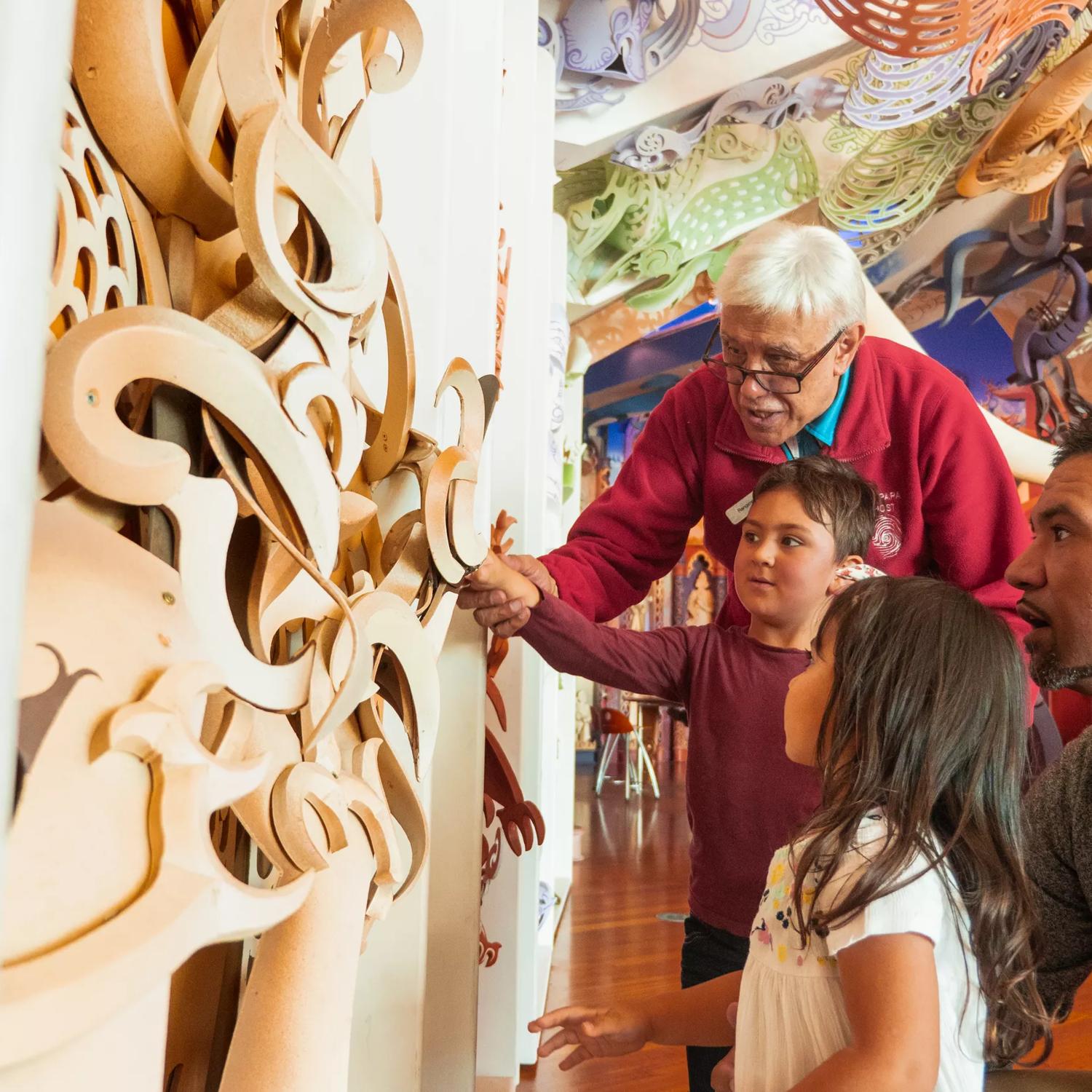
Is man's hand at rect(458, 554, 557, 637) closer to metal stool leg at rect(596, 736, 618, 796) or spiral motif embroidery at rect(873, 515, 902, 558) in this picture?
spiral motif embroidery at rect(873, 515, 902, 558)

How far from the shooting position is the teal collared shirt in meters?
1.71

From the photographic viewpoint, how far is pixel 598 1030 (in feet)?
3.81

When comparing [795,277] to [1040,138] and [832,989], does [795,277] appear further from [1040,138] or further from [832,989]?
[1040,138]

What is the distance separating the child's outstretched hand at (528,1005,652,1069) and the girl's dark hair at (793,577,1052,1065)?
0.29 metres

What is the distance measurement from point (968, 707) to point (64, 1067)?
3.07 ft

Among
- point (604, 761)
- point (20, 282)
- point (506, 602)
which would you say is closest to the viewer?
point (20, 282)

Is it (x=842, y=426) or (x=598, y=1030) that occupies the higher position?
(x=842, y=426)

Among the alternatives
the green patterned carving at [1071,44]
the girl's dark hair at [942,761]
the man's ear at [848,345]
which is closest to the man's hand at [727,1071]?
the girl's dark hair at [942,761]

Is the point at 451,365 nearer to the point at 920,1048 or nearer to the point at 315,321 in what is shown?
the point at 315,321

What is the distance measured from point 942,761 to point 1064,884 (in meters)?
0.32

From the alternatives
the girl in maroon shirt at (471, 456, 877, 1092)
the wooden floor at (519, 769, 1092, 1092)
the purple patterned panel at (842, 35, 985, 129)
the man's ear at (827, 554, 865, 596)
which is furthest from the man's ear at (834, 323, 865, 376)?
the purple patterned panel at (842, 35, 985, 129)

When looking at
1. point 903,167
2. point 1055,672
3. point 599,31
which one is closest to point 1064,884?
point 1055,672

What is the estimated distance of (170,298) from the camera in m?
0.51

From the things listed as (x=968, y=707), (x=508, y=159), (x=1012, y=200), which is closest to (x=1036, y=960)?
(x=968, y=707)
